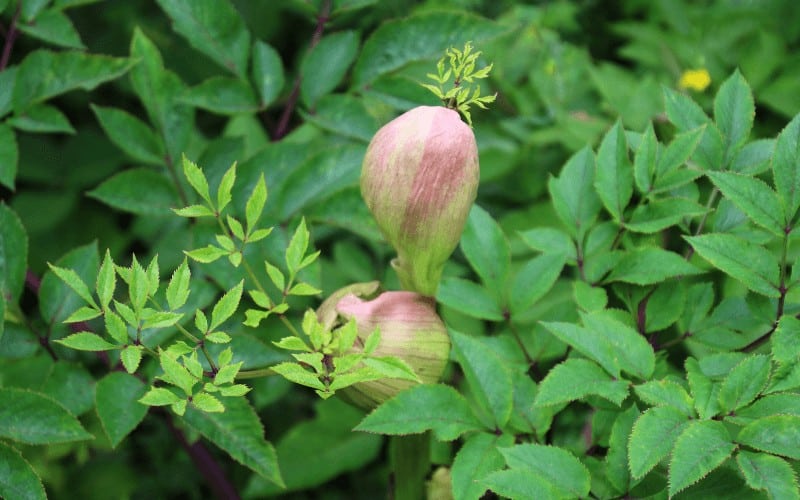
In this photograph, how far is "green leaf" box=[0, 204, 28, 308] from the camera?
936 mm

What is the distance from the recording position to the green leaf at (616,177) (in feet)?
2.84

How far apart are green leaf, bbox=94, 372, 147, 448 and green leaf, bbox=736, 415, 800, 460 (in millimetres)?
588

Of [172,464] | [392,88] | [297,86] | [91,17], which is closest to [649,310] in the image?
[392,88]

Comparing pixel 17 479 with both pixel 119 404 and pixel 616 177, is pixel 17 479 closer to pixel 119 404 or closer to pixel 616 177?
pixel 119 404

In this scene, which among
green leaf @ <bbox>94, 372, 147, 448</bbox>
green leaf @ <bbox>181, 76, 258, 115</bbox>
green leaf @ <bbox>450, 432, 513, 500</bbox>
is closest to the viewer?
green leaf @ <bbox>450, 432, 513, 500</bbox>

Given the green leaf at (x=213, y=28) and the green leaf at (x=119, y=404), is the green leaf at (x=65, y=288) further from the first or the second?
the green leaf at (x=213, y=28)

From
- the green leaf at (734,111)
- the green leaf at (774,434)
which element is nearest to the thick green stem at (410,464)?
the green leaf at (774,434)

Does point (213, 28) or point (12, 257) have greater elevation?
point (213, 28)

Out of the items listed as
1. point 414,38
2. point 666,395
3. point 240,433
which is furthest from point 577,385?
point 414,38

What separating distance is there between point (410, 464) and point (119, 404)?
0.32 m

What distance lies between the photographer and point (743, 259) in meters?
0.75

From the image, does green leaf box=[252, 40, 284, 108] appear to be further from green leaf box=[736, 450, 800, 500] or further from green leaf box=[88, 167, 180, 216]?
green leaf box=[736, 450, 800, 500]

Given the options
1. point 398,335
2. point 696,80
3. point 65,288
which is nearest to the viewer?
point 398,335

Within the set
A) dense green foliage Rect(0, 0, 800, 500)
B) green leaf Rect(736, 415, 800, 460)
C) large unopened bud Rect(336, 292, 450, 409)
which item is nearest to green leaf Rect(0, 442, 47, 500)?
dense green foliage Rect(0, 0, 800, 500)
